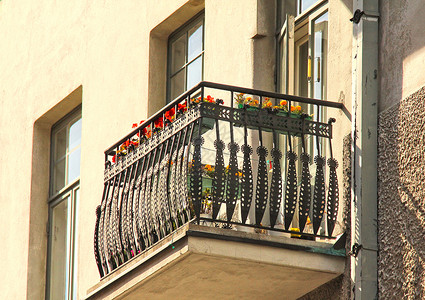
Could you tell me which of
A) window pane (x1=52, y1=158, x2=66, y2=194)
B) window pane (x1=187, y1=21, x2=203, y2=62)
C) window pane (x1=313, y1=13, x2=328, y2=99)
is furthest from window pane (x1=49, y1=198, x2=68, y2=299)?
window pane (x1=313, y1=13, x2=328, y2=99)

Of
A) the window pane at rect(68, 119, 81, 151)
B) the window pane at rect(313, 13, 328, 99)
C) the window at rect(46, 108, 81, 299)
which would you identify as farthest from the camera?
the window pane at rect(68, 119, 81, 151)

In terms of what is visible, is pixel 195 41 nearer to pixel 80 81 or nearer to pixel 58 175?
pixel 80 81

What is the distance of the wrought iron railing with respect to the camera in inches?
354

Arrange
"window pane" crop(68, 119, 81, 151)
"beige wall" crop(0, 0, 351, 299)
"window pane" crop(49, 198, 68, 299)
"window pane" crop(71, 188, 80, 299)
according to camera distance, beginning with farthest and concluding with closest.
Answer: "window pane" crop(68, 119, 81, 151), "window pane" crop(49, 198, 68, 299), "window pane" crop(71, 188, 80, 299), "beige wall" crop(0, 0, 351, 299)

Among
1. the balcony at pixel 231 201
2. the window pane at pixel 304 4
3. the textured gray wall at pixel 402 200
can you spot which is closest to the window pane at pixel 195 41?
the window pane at pixel 304 4

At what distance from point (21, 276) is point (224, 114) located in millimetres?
6498

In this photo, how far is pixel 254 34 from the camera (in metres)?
11.0

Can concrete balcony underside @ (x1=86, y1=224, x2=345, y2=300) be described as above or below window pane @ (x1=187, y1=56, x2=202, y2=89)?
below

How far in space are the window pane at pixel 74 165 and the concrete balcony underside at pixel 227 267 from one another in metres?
5.15

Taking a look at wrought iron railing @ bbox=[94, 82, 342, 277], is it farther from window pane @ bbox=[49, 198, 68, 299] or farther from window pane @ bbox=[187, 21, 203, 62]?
window pane @ bbox=[49, 198, 68, 299]

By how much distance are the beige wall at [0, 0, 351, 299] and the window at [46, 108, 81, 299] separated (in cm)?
12

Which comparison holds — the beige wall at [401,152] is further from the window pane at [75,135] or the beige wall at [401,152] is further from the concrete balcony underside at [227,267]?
the window pane at [75,135]

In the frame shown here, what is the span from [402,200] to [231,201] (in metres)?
1.35

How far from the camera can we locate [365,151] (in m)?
8.84
